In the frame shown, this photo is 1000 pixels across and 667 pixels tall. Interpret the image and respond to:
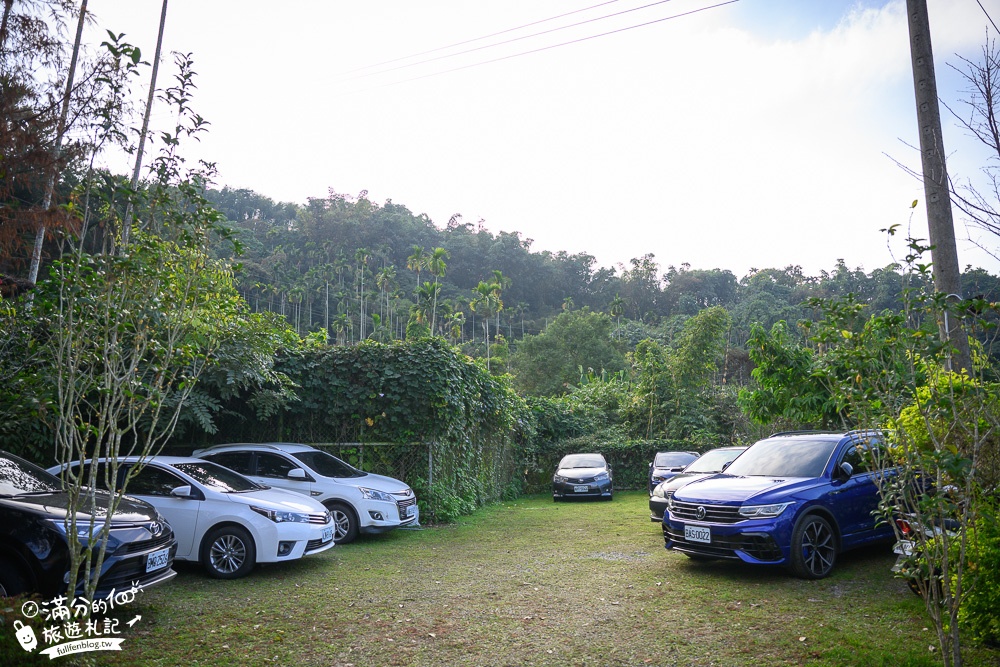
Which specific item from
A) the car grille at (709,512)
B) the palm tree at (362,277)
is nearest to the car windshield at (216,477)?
the car grille at (709,512)

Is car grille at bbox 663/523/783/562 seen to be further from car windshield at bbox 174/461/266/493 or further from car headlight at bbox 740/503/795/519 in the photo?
car windshield at bbox 174/461/266/493

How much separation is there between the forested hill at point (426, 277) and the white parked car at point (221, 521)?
54.4 meters

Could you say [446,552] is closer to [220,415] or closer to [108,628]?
[108,628]

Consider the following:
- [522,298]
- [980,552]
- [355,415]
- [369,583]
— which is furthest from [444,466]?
[522,298]

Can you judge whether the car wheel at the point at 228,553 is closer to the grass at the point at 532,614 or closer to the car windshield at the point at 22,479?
the grass at the point at 532,614

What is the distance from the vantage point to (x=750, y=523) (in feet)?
24.6

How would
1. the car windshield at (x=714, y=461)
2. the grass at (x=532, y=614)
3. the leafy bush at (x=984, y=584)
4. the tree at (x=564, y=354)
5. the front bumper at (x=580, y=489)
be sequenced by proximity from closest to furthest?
1. the leafy bush at (x=984, y=584)
2. the grass at (x=532, y=614)
3. the car windshield at (x=714, y=461)
4. the front bumper at (x=580, y=489)
5. the tree at (x=564, y=354)

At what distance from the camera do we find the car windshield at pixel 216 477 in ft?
27.7

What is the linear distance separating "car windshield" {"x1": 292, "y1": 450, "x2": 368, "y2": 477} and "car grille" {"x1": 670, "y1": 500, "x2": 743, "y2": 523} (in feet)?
17.7

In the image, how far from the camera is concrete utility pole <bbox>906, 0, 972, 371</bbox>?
21.5ft

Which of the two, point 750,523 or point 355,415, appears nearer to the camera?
point 750,523

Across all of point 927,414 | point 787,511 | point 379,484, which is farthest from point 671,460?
point 927,414

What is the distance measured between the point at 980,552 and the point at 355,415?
10.6m

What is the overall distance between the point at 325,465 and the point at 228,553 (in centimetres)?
307
